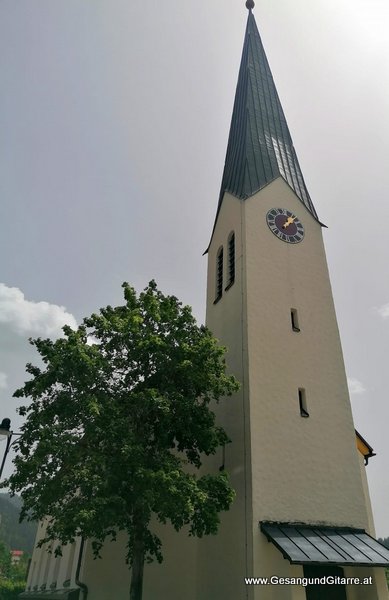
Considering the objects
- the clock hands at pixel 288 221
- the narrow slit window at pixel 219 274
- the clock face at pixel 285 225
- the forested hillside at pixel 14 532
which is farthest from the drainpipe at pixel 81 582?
the forested hillside at pixel 14 532

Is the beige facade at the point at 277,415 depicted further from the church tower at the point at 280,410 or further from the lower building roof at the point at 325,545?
the lower building roof at the point at 325,545

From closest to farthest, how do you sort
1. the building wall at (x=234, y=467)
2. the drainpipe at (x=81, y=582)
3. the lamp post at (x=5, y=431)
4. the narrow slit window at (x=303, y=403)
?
the lamp post at (x=5, y=431) < the building wall at (x=234, y=467) < the drainpipe at (x=81, y=582) < the narrow slit window at (x=303, y=403)

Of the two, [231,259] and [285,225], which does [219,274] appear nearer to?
[231,259]

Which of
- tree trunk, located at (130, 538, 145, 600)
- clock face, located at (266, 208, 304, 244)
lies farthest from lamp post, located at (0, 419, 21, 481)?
clock face, located at (266, 208, 304, 244)

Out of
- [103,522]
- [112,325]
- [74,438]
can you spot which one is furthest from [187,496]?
[112,325]

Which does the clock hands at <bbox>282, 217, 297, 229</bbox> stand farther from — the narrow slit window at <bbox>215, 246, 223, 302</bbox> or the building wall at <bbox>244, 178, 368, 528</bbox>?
the narrow slit window at <bbox>215, 246, 223, 302</bbox>

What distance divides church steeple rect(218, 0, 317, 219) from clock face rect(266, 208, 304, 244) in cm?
156

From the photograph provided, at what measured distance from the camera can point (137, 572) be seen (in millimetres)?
11406

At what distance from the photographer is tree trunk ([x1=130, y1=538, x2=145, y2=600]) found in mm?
11164

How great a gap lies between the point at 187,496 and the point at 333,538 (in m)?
5.39

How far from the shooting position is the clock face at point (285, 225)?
67.2ft

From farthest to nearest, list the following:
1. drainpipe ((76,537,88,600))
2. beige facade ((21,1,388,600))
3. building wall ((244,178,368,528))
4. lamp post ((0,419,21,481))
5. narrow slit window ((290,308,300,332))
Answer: narrow slit window ((290,308,300,332)) < drainpipe ((76,537,88,600)) < building wall ((244,178,368,528)) < beige facade ((21,1,388,600)) < lamp post ((0,419,21,481))

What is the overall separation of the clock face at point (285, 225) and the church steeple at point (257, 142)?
1560 millimetres

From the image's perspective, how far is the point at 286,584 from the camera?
38.0ft
